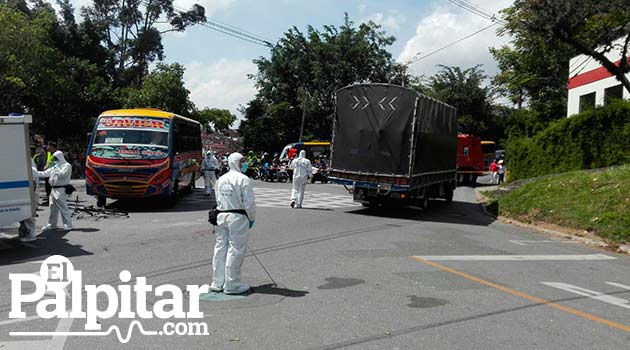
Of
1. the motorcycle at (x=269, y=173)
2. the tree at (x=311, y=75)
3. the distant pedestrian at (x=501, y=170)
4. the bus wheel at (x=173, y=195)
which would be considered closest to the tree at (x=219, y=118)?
the tree at (x=311, y=75)

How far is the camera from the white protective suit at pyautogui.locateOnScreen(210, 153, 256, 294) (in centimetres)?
675

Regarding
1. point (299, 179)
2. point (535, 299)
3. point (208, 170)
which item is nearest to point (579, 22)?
point (299, 179)

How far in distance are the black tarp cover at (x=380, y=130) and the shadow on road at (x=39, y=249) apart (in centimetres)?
817

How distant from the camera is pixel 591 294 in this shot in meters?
7.43

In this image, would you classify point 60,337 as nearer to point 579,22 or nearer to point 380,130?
point 380,130

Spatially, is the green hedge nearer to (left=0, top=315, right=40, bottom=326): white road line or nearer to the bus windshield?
the bus windshield

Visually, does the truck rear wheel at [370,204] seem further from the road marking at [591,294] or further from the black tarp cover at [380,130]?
the road marking at [591,294]

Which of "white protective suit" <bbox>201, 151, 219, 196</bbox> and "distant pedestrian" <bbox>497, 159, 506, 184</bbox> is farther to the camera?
"distant pedestrian" <bbox>497, 159, 506, 184</bbox>

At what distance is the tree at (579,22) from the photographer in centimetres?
1859

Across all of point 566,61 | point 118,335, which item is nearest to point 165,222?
point 118,335

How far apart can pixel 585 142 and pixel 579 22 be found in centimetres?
516

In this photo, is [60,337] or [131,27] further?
[131,27]

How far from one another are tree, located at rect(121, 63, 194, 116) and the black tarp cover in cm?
2426

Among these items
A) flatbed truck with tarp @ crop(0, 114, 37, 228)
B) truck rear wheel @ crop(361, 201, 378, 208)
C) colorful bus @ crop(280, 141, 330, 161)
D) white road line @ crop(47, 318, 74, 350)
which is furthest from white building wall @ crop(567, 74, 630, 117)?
white road line @ crop(47, 318, 74, 350)
